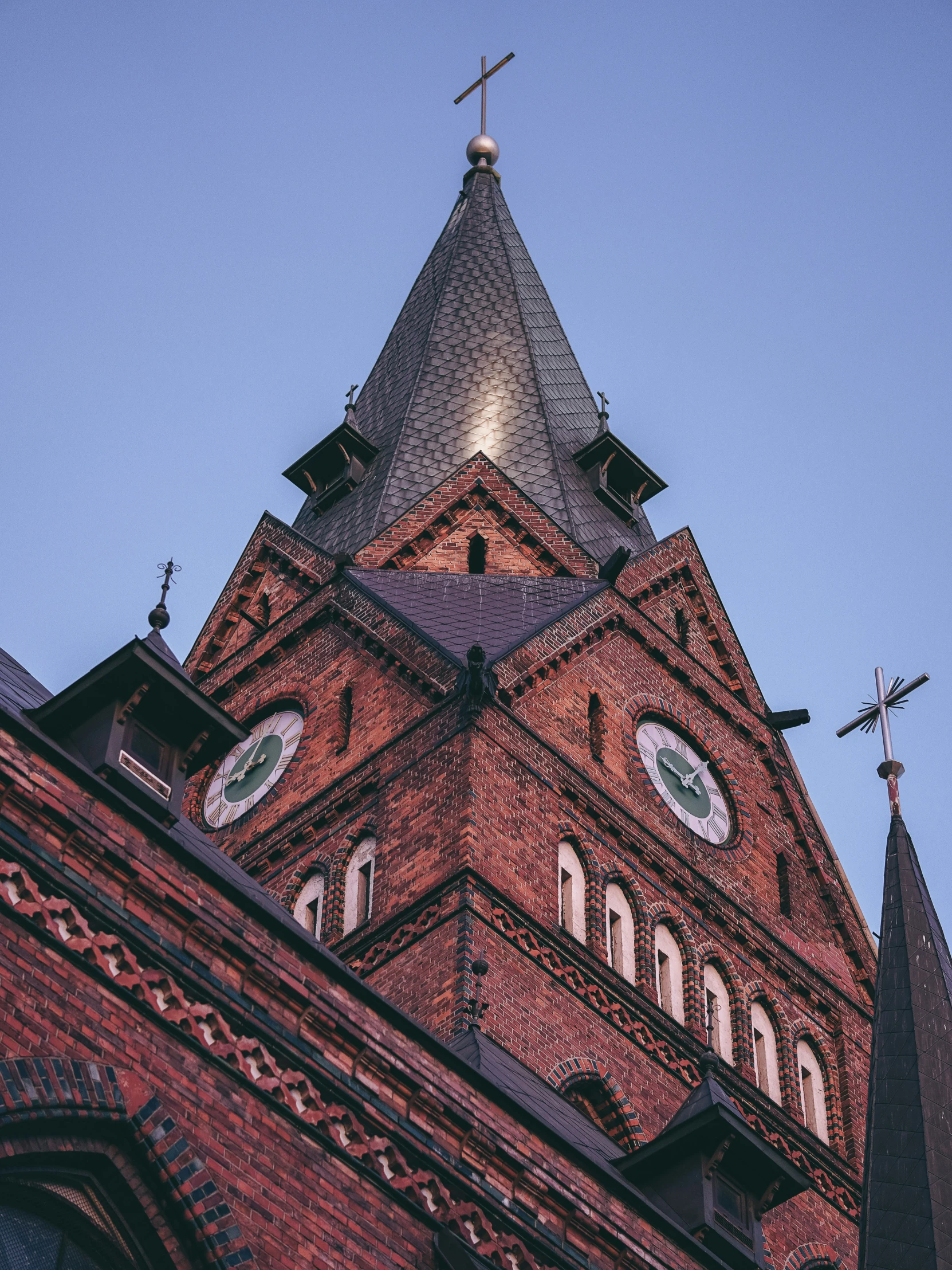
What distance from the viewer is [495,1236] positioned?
13938mm

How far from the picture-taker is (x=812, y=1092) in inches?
1053

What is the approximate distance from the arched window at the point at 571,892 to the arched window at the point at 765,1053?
2.87 m

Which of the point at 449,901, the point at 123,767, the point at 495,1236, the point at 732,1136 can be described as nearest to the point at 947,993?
the point at 732,1136

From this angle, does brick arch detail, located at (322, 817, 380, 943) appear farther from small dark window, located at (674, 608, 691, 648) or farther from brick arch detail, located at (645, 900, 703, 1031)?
small dark window, located at (674, 608, 691, 648)

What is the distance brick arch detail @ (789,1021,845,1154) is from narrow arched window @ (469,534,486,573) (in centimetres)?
774

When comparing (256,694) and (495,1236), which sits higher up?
(256,694)

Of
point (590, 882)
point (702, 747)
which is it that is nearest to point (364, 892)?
point (590, 882)

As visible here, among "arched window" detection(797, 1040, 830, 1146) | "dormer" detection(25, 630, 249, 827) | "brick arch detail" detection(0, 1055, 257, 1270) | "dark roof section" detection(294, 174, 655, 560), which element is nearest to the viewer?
"brick arch detail" detection(0, 1055, 257, 1270)

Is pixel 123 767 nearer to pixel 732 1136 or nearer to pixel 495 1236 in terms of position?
pixel 495 1236

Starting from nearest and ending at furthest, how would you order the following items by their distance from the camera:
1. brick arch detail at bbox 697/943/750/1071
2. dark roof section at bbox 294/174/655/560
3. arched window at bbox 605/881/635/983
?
arched window at bbox 605/881/635/983, brick arch detail at bbox 697/943/750/1071, dark roof section at bbox 294/174/655/560

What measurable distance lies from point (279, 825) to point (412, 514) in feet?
19.9

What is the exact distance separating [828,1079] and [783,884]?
3.16 m

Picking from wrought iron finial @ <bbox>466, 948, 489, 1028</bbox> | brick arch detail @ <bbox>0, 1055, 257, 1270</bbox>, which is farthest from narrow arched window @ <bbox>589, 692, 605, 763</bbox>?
brick arch detail @ <bbox>0, 1055, 257, 1270</bbox>

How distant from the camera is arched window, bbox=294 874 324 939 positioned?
83.5 feet
